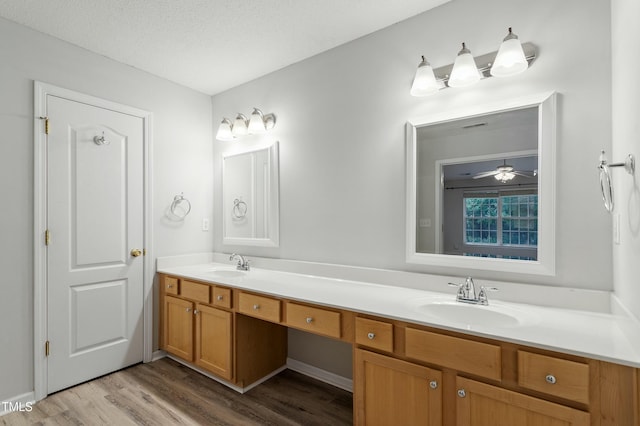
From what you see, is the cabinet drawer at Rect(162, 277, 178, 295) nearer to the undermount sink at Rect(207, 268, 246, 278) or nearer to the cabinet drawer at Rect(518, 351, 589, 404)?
the undermount sink at Rect(207, 268, 246, 278)

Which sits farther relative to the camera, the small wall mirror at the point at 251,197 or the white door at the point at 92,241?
the small wall mirror at the point at 251,197

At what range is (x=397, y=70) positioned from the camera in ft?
6.60

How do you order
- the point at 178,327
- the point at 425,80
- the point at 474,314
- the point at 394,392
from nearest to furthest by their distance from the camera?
the point at 394,392, the point at 474,314, the point at 425,80, the point at 178,327

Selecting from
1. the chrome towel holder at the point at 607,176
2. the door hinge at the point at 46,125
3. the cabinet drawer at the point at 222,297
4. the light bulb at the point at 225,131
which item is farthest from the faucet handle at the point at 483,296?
the door hinge at the point at 46,125

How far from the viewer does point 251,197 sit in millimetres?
2803

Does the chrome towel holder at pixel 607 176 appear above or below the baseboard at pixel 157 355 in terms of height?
above

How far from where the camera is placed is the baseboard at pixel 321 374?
7.20 ft

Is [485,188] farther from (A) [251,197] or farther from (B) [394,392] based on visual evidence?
(A) [251,197]

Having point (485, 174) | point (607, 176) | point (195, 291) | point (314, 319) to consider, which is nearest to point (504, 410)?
point (314, 319)

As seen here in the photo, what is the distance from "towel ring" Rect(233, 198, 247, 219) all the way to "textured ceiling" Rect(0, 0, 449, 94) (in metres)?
1.17

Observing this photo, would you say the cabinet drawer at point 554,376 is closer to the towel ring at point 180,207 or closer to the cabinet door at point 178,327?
Result: the cabinet door at point 178,327

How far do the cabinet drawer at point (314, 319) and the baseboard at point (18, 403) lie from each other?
5.91 ft

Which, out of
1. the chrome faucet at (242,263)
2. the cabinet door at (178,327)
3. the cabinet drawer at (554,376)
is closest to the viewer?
the cabinet drawer at (554,376)

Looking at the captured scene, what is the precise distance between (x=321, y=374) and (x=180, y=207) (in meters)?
1.92
